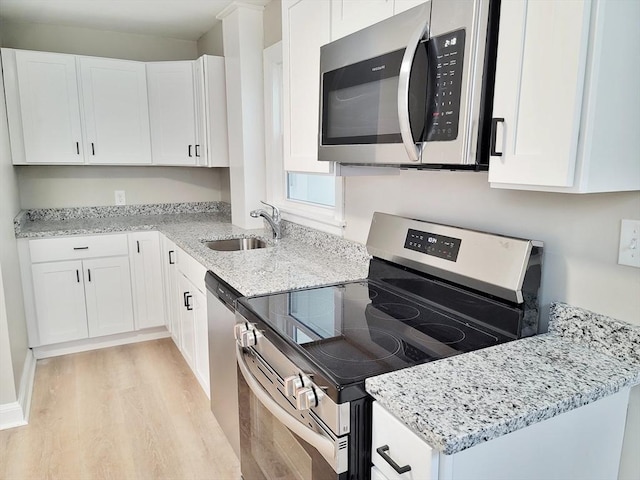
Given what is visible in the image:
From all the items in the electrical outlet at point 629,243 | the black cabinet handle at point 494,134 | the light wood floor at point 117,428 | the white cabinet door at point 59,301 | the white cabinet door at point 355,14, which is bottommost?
the light wood floor at point 117,428

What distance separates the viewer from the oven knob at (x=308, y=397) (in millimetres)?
1104

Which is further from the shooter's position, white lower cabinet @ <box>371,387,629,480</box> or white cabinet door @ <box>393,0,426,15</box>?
white cabinet door @ <box>393,0,426,15</box>

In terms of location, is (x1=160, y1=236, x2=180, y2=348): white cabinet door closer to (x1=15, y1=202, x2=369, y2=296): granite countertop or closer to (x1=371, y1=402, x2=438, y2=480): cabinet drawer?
(x1=15, y1=202, x2=369, y2=296): granite countertop

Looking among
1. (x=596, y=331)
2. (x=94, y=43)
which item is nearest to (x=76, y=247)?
(x=94, y=43)

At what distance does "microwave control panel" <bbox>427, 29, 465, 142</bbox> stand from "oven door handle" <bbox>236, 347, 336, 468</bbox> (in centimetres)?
79

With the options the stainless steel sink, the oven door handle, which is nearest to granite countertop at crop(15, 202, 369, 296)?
the stainless steel sink

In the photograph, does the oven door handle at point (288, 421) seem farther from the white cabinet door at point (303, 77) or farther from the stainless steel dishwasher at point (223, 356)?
the white cabinet door at point (303, 77)

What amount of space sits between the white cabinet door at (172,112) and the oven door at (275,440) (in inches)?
87.7

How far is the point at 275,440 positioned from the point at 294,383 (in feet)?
1.24

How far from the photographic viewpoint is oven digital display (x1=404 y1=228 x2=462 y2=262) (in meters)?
1.44

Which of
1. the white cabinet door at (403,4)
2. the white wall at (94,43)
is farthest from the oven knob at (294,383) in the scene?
the white wall at (94,43)

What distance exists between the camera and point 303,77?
1.82 metres

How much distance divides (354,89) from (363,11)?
0.24 meters

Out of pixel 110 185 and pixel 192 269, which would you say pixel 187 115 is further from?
pixel 192 269
